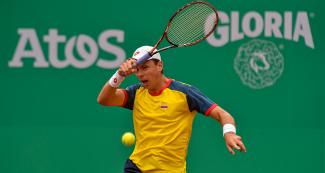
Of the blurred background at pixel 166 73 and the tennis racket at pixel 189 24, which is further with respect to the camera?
the blurred background at pixel 166 73

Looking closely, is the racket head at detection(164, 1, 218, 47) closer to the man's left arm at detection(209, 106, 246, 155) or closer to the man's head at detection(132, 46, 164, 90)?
the man's head at detection(132, 46, 164, 90)

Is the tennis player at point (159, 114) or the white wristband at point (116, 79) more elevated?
the white wristband at point (116, 79)

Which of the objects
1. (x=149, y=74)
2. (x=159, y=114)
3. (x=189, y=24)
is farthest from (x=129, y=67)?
(x=189, y=24)

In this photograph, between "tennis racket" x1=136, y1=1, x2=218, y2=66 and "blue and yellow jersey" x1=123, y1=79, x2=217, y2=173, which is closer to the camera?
"blue and yellow jersey" x1=123, y1=79, x2=217, y2=173

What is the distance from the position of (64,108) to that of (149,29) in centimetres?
111

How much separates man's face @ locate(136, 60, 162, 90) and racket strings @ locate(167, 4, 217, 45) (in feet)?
0.87

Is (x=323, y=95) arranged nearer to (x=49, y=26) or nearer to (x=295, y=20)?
(x=295, y=20)

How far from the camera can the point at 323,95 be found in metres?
6.64

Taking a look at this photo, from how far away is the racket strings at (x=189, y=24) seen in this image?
4.92 metres

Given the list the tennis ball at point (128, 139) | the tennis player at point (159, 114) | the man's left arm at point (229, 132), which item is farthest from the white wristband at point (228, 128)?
the tennis ball at point (128, 139)

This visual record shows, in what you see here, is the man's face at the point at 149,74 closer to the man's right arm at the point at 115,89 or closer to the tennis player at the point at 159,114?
the tennis player at the point at 159,114

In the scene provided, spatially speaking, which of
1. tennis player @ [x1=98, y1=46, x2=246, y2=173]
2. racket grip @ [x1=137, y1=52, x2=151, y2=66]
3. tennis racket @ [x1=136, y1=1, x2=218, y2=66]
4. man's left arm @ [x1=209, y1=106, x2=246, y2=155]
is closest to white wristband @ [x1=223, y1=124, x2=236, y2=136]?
man's left arm @ [x1=209, y1=106, x2=246, y2=155]

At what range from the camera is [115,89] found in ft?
15.0

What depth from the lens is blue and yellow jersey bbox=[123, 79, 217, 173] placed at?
4.68 m
